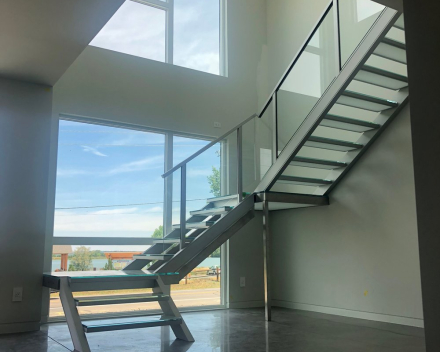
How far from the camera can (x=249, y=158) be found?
17.6ft

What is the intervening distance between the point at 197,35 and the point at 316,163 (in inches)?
112

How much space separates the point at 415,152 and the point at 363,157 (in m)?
3.65

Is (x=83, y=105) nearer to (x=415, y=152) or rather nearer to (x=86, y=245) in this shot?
(x=86, y=245)

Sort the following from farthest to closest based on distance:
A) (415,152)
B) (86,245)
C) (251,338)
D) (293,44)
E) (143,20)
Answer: (293,44)
(143,20)
(86,245)
(251,338)
(415,152)

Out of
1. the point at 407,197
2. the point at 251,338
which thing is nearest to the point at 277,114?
the point at 407,197

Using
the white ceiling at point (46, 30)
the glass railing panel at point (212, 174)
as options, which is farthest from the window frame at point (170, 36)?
the white ceiling at point (46, 30)

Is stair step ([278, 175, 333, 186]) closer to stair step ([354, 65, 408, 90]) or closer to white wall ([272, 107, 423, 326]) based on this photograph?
white wall ([272, 107, 423, 326])

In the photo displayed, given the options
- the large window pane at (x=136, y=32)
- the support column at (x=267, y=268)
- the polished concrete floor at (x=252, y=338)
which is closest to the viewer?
the polished concrete floor at (x=252, y=338)

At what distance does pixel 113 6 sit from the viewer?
10.1 feet

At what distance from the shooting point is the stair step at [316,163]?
16.5 ft

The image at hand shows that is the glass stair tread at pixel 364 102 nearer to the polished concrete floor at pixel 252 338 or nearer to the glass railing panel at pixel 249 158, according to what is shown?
the glass railing panel at pixel 249 158

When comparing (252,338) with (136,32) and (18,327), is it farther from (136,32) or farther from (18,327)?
(136,32)

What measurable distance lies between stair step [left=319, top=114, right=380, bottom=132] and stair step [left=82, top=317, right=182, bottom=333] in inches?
104

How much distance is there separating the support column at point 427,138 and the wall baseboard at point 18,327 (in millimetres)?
3771
